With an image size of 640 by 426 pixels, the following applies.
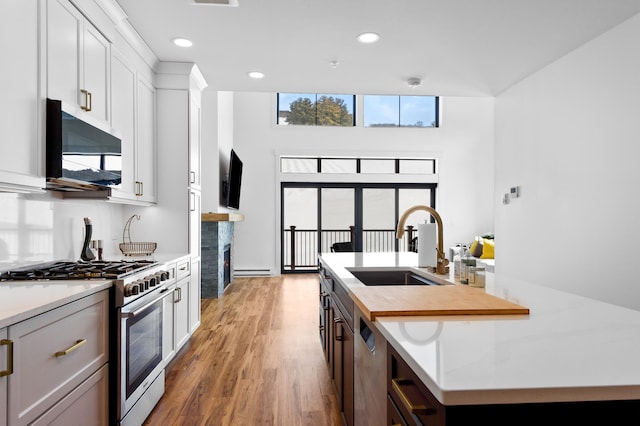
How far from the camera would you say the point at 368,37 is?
2.93 m

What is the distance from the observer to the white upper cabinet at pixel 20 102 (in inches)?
64.7

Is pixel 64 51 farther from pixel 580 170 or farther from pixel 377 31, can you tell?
pixel 580 170

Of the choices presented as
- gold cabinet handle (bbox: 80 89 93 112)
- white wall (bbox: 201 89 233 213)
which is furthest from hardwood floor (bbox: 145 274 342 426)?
gold cabinet handle (bbox: 80 89 93 112)

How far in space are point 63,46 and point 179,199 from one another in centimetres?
157

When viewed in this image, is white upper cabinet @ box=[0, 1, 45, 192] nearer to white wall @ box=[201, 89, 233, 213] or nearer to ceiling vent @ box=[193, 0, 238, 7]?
ceiling vent @ box=[193, 0, 238, 7]

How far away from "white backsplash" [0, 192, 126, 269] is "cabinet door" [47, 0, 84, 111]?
1.98 ft

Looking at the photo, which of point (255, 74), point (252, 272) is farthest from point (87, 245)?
point (252, 272)

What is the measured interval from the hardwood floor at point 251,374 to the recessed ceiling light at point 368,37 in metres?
2.48

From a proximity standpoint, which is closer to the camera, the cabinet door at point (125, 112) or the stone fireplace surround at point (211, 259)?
the cabinet door at point (125, 112)

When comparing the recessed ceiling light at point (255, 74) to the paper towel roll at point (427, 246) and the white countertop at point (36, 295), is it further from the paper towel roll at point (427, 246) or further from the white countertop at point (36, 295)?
the white countertop at point (36, 295)

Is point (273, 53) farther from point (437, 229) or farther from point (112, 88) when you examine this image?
point (437, 229)

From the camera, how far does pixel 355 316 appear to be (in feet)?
5.25

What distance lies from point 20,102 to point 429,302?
1884 millimetres

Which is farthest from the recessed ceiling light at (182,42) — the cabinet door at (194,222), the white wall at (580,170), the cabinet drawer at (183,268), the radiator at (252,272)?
the radiator at (252,272)
